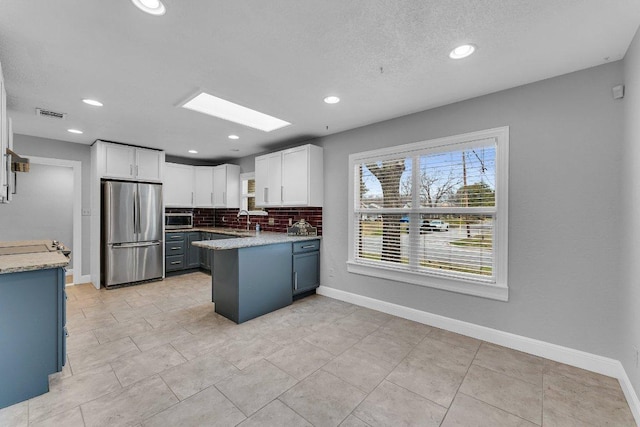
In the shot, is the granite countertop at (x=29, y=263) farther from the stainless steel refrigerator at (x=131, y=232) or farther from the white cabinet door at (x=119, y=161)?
the white cabinet door at (x=119, y=161)

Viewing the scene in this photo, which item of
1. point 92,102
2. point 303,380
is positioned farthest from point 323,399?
point 92,102

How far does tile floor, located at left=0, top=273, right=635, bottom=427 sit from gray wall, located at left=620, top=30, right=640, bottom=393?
0.38 metres

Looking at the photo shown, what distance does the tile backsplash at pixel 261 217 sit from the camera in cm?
439

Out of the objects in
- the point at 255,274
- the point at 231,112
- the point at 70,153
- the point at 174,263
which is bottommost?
the point at 174,263

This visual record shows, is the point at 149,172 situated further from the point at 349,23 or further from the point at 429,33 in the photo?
the point at 429,33

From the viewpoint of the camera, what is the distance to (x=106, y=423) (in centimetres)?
163

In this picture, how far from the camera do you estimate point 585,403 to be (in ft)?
5.98

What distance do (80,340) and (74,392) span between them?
996mm

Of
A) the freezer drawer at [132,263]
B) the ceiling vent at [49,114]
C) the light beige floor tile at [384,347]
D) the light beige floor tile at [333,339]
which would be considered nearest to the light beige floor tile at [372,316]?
the light beige floor tile at [384,347]

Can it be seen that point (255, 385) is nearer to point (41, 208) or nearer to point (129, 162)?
point (129, 162)

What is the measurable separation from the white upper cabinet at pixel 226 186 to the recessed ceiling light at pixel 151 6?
13.9 feet

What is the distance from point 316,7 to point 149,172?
4.53m

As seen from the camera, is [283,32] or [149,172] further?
[149,172]

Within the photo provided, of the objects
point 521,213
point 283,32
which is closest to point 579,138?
point 521,213
